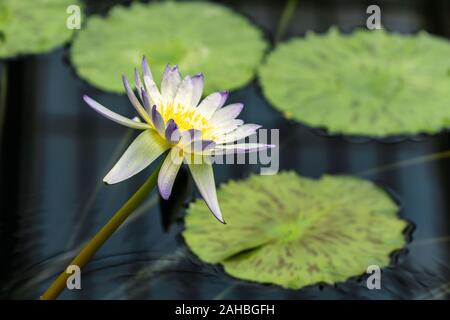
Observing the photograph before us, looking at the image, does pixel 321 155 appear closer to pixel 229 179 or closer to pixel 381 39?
pixel 229 179

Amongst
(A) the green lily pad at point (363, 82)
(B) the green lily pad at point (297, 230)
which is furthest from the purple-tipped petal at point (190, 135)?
(A) the green lily pad at point (363, 82)

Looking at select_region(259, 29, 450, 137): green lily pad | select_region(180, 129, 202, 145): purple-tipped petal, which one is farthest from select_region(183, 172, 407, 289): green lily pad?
select_region(180, 129, 202, 145): purple-tipped petal

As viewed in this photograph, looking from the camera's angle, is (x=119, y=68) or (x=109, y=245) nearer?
(x=109, y=245)

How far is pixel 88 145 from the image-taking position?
7.75 feet

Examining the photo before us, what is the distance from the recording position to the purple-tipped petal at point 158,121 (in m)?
1.47

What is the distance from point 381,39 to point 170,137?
4.59 feet

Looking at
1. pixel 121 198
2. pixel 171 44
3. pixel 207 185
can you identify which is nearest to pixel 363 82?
pixel 171 44

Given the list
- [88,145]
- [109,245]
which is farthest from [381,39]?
[109,245]

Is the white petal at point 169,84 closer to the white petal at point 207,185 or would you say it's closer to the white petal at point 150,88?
the white petal at point 150,88

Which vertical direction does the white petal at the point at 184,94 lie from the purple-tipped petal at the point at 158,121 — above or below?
above

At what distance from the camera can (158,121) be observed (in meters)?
1.48

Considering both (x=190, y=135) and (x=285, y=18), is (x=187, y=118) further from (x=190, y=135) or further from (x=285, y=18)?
(x=285, y=18)

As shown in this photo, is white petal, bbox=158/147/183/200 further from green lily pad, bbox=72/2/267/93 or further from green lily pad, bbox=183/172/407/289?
green lily pad, bbox=72/2/267/93

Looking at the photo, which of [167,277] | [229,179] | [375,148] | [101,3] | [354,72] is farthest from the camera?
[101,3]
